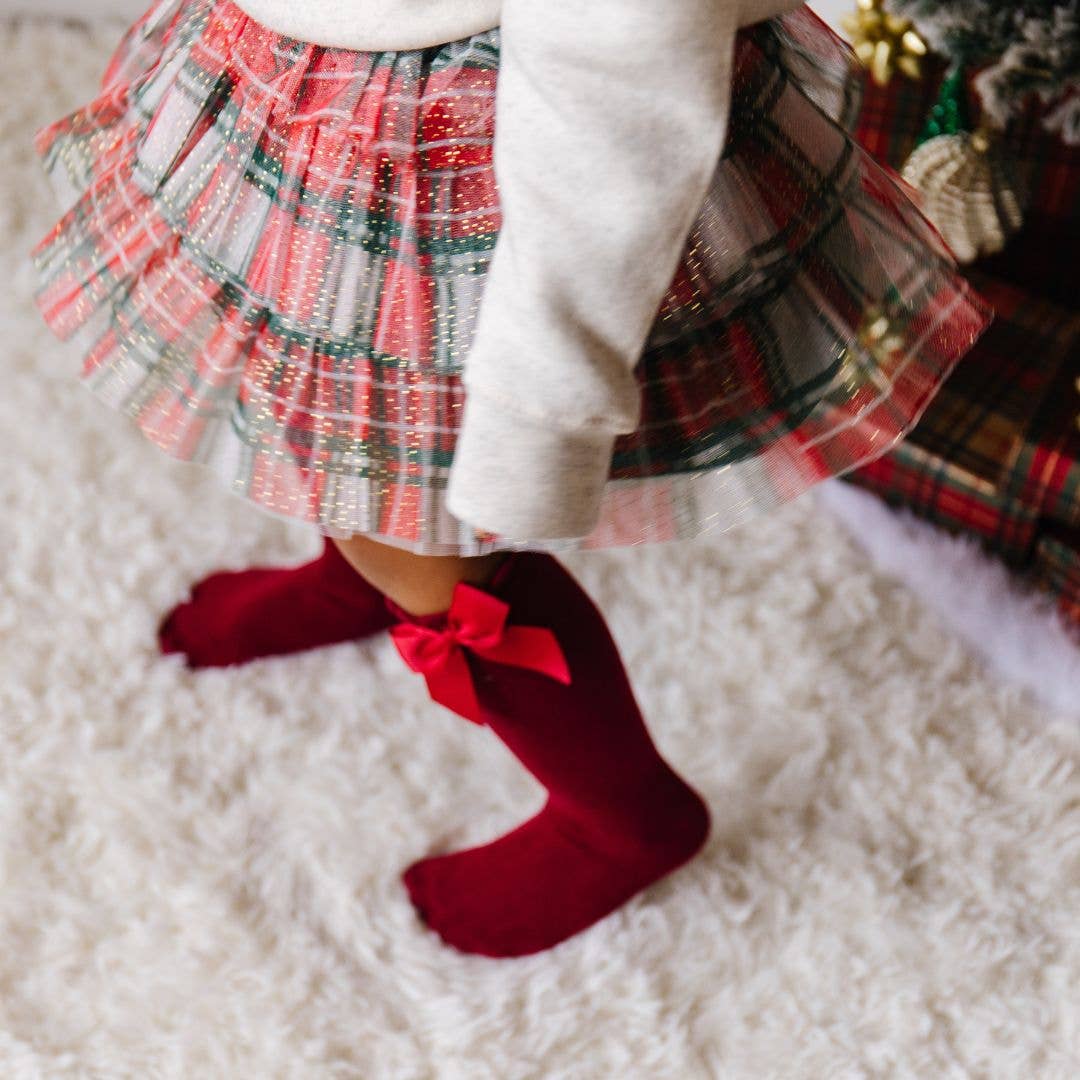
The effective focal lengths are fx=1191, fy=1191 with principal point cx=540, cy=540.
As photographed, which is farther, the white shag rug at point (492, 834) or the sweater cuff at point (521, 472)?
the white shag rug at point (492, 834)

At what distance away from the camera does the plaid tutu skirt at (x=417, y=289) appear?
490mm

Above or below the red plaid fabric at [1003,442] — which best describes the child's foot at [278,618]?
below

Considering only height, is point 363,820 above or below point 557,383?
below

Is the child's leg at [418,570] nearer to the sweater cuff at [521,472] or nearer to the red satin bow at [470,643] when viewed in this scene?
the red satin bow at [470,643]

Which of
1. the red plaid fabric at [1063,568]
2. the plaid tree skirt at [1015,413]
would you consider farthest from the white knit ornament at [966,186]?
the red plaid fabric at [1063,568]

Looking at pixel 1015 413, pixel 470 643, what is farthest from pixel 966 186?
pixel 470 643

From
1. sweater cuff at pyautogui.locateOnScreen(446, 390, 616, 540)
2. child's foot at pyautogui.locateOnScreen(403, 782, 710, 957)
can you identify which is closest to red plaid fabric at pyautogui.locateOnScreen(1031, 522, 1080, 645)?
child's foot at pyautogui.locateOnScreen(403, 782, 710, 957)

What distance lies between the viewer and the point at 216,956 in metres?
0.76

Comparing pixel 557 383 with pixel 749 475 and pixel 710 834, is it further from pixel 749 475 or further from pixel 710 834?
pixel 710 834

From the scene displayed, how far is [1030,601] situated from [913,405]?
0.44 m

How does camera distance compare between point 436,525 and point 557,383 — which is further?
point 436,525

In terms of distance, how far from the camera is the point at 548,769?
0.70m

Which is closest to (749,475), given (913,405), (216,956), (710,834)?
(913,405)

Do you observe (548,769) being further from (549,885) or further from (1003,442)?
(1003,442)
